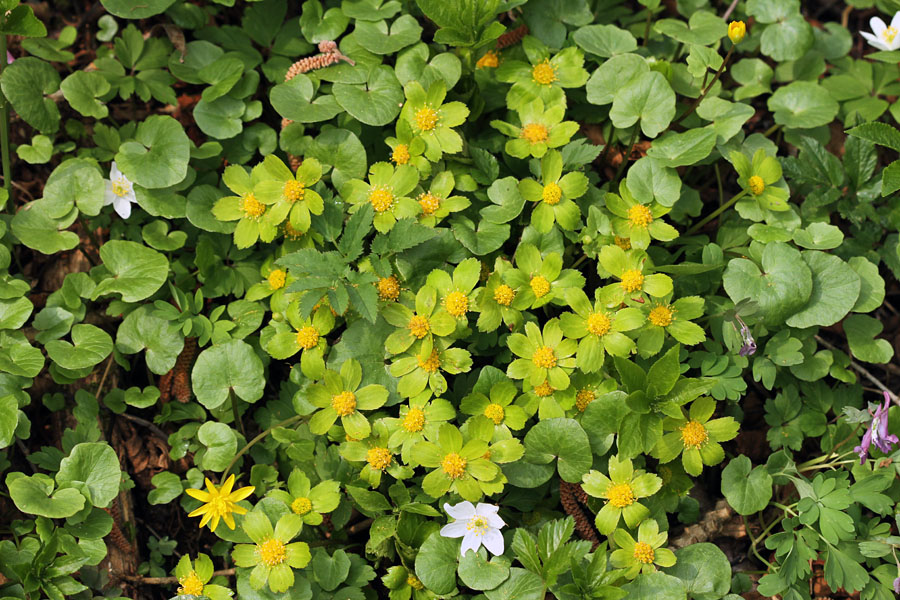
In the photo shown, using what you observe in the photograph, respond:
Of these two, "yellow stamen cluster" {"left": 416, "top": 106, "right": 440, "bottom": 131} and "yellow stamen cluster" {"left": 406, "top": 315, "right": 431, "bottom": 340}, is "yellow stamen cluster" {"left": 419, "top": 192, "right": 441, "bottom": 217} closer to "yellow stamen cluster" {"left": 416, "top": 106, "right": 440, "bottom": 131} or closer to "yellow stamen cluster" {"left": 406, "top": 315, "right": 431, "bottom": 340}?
"yellow stamen cluster" {"left": 416, "top": 106, "right": 440, "bottom": 131}

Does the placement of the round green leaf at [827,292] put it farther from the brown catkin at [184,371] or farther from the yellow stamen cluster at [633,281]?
the brown catkin at [184,371]

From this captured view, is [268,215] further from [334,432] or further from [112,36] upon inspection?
[112,36]

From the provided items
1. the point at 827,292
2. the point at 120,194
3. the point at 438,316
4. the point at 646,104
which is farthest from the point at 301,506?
the point at 827,292

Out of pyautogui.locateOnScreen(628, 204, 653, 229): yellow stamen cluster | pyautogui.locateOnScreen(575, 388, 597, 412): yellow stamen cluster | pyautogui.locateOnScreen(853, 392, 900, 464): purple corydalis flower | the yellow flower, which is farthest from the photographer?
pyautogui.locateOnScreen(628, 204, 653, 229): yellow stamen cluster

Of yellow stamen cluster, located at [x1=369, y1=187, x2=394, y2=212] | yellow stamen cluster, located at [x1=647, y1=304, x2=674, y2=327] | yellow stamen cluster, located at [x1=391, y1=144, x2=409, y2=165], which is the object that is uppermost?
yellow stamen cluster, located at [x1=391, y1=144, x2=409, y2=165]

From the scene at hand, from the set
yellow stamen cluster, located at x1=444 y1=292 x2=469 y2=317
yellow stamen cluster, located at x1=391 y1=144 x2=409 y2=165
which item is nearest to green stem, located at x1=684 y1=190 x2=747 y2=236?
yellow stamen cluster, located at x1=444 y1=292 x2=469 y2=317

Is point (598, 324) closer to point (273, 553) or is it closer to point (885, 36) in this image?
point (273, 553)

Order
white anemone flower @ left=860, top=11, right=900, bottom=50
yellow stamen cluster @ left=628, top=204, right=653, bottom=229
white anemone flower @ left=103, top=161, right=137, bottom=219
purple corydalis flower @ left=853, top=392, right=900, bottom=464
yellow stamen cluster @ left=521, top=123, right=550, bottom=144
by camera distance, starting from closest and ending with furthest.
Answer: purple corydalis flower @ left=853, top=392, right=900, bottom=464, yellow stamen cluster @ left=628, top=204, right=653, bottom=229, yellow stamen cluster @ left=521, top=123, right=550, bottom=144, white anemone flower @ left=103, top=161, right=137, bottom=219, white anemone flower @ left=860, top=11, right=900, bottom=50

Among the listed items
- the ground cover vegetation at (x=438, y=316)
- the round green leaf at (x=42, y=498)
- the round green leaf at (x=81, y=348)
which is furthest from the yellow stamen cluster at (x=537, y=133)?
the round green leaf at (x=42, y=498)
